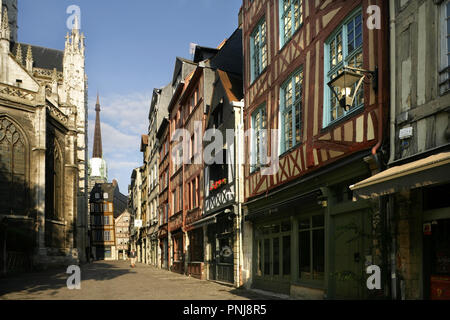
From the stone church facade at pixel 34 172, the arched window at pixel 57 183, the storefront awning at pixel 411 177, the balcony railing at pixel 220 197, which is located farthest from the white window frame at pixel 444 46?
the arched window at pixel 57 183

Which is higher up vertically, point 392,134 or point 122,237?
point 392,134

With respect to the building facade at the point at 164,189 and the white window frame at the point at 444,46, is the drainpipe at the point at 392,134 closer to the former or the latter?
the white window frame at the point at 444,46

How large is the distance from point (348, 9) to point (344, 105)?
2.17 m

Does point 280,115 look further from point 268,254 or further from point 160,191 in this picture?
point 160,191

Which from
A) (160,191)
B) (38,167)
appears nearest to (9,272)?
(38,167)

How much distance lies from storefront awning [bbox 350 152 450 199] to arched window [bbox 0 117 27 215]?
26.3 m

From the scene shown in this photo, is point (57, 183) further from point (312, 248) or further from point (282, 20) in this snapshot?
point (312, 248)

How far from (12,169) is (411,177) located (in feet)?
92.1

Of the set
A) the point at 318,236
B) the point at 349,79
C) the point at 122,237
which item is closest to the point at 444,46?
the point at 349,79

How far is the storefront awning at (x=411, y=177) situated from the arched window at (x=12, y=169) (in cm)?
2630

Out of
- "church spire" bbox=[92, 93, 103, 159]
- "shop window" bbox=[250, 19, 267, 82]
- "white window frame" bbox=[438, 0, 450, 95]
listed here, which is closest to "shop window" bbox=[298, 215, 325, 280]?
"white window frame" bbox=[438, 0, 450, 95]

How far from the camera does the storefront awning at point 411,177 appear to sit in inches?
210

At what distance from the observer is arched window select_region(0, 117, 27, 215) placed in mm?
28500

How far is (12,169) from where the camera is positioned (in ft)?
96.0
